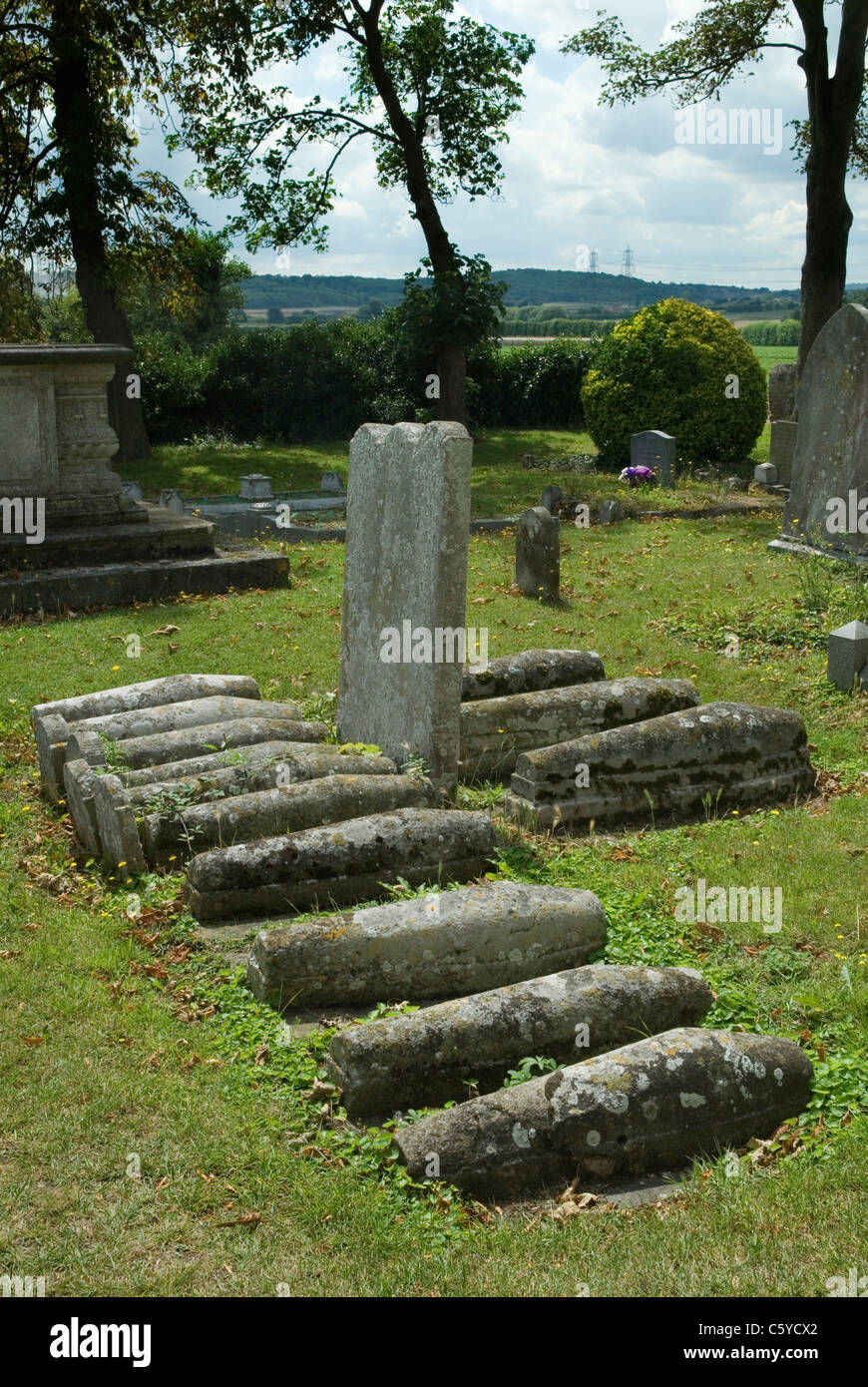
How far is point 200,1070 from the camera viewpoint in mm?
5457

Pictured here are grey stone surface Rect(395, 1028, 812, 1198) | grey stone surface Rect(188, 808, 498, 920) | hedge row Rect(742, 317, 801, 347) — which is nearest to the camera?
grey stone surface Rect(395, 1028, 812, 1198)

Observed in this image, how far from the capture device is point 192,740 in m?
8.48

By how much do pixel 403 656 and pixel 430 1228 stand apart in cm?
454

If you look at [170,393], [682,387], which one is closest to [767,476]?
[682,387]

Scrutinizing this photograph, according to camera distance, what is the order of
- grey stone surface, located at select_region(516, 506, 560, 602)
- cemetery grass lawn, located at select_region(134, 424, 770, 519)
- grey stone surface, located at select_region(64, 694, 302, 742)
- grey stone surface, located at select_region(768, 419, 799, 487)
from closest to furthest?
grey stone surface, located at select_region(64, 694, 302, 742)
grey stone surface, located at select_region(516, 506, 560, 602)
cemetery grass lawn, located at select_region(134, 424, 770, 519)
grey stone surface, located at select_region(768, 419, 799, 487)

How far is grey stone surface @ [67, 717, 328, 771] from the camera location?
8281mm

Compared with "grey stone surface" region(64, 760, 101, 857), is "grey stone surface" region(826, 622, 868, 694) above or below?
above

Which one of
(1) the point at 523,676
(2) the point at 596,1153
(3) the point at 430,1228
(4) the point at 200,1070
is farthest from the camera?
(1) the point at 523,676

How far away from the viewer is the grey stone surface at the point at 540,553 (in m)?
14.3

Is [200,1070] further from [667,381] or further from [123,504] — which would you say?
[667,381]

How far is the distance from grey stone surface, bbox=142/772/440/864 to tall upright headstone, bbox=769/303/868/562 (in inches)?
337

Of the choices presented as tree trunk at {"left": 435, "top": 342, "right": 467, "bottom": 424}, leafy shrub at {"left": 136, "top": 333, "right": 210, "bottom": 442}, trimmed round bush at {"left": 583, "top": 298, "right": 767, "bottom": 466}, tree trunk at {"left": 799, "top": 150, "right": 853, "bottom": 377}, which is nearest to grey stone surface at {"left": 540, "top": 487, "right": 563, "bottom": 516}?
trimmed round bush at {"left": 583, "top": 298, "right": 767, "bottom": 466}

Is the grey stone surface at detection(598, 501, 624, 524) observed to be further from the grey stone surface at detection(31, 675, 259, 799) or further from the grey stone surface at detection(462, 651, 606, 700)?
the grey stone surface at detection(31, 675, 259, 799)
